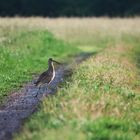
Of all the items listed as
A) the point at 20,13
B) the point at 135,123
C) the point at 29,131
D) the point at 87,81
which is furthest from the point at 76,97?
the point at 20,13

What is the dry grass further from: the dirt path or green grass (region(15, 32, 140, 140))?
green grass (region(15, 32, 140, 140))

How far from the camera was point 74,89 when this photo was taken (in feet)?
48.2

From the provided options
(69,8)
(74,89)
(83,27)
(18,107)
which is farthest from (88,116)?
(69,8)

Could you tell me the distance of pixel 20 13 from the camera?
212 feet

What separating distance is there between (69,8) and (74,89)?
184 ft

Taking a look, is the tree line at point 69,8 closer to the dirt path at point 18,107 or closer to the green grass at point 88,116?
the dirt path at point 18,107

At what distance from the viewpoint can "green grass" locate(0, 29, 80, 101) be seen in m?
22.0

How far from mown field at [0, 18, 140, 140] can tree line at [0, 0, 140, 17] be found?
25.4 metres

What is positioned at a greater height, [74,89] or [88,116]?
[74,89]

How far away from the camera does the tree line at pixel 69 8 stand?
216 feet

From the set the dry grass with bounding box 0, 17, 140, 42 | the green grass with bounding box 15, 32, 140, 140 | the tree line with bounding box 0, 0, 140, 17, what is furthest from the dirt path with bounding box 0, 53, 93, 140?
the tree line with bounding box 0, 0, 140, 17

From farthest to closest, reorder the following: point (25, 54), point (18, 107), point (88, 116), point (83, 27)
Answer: point (83, 27), point (25, 54), point (18, 107), point (88, 116)

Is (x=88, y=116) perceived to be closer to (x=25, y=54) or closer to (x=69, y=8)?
(x=25, y=54)

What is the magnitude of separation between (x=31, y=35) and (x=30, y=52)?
15.0 ft
